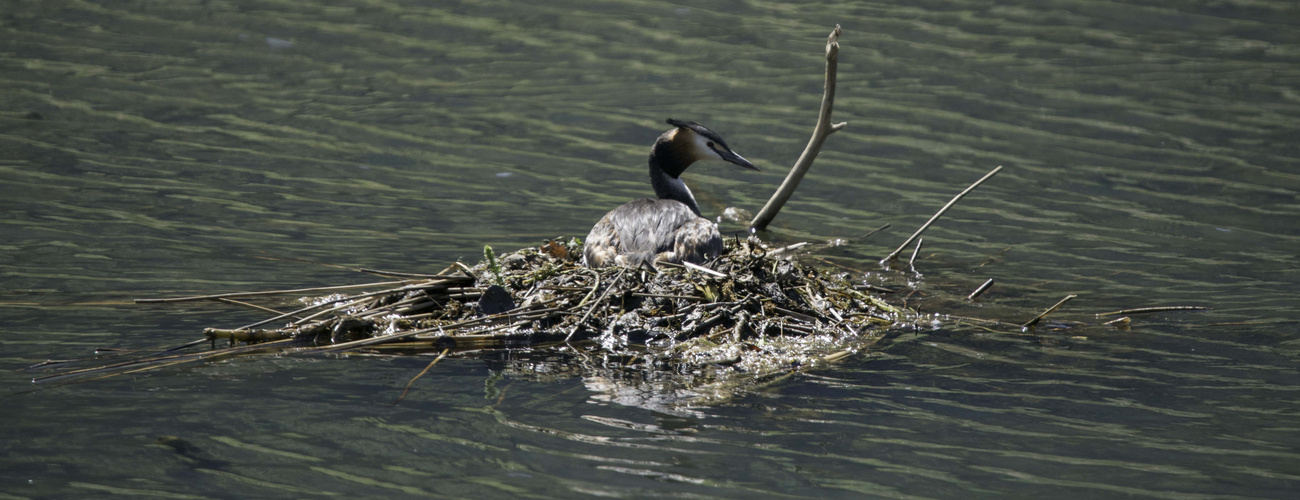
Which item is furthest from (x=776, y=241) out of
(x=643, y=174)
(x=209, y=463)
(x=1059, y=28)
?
(x=1059, y=28)

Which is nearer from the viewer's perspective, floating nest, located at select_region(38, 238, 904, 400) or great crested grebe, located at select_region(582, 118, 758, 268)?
floating nest, located at select_region(38, 238, 904, 400)

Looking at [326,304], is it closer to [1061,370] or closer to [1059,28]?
[1061,370]

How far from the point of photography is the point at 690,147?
853 centimetres

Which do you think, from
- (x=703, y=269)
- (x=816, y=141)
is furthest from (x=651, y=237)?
(x=816, y=141)

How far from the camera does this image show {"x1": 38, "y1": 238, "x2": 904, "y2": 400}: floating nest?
6.57m

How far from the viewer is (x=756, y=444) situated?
565cm

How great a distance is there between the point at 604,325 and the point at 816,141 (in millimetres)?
3088

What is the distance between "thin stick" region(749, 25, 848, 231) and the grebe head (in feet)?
2.91

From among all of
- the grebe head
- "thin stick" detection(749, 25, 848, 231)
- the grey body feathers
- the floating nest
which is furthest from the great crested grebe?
"thin stick" detection(749, 25, 848, 231)

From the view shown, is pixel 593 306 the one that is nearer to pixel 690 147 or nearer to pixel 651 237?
pixel 651 237

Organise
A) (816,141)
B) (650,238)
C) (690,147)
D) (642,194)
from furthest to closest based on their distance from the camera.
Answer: (642,194) → (816,141) → (690,147) → (650,238)

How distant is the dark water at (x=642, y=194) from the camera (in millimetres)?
5617

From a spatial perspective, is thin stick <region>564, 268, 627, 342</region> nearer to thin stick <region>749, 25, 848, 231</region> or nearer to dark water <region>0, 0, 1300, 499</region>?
dark water <region>0, 0, 1300, 499</region>

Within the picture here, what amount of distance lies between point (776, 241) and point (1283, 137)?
642 centimetres
